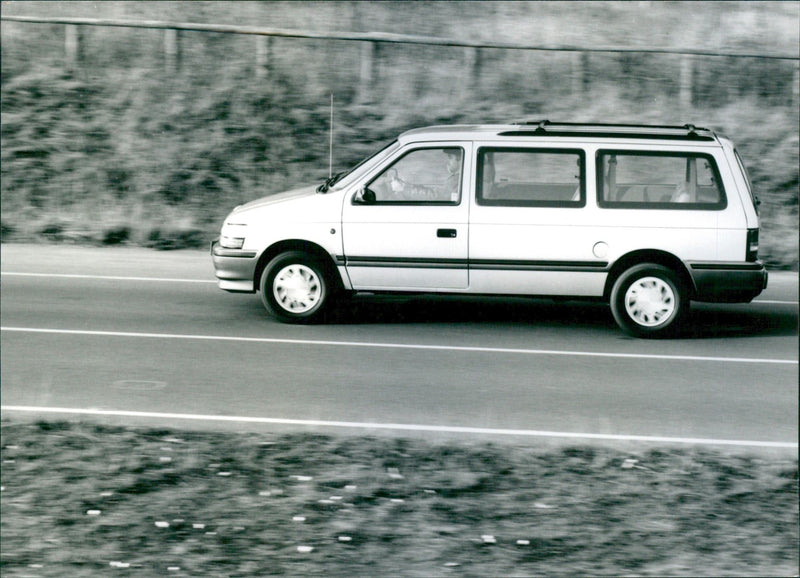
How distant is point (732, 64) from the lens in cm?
2195

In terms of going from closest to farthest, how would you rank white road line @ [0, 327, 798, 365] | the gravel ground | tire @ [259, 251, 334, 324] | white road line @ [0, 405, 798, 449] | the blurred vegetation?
1. the gravel ground
2. white road line @ [0, 405, 798, 449]
3. white road line @ [0, 327, 798, 365]
4. tire @ [259, 251, 334, 324]
5. the blurred vegetation

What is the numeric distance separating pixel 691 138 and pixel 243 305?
4733 millimetres

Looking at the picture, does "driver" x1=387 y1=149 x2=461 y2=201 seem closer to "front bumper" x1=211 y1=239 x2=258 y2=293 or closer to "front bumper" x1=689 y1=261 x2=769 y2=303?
"front bumper" x1=211 y1=239 x2=258 y2=293

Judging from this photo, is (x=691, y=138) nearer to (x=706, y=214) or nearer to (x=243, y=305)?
(x=706, y=214)

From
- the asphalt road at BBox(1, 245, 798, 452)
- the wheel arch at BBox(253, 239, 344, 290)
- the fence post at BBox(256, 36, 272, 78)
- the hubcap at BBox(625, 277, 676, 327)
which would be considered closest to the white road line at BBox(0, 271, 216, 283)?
the asphalt road at BBox(1, 245, 798, 452)

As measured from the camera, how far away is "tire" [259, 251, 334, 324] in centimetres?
1121

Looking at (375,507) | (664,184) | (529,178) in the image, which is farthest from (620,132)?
(375,507)

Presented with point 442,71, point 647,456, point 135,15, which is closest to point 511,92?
point 442,71

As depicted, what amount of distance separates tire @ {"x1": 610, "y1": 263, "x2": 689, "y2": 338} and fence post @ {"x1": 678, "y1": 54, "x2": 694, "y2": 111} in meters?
11.3

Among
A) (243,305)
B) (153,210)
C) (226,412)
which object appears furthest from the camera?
(153,210)

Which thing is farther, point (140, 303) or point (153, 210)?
point (153, 210)

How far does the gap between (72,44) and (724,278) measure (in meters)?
15.1

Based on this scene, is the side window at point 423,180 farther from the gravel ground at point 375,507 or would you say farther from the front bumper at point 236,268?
the gravel ground at point 375,507

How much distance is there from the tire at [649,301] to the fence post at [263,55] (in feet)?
39.8
